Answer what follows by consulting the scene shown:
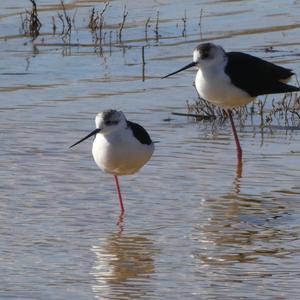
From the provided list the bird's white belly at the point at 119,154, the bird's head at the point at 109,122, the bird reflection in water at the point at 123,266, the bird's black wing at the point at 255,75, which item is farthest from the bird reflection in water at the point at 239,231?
the bird's black wing at the point at 255,75

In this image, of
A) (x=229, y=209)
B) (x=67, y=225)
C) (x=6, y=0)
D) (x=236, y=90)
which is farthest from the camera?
(x=6, y=0)

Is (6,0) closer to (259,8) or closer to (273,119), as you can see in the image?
(259,8)

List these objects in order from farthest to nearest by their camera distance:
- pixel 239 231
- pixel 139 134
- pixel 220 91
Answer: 1. pixel 220 91
2. pixel 139 134
3. pixel 239 231

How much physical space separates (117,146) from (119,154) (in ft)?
0.17

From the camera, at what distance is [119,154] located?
703 centimetres

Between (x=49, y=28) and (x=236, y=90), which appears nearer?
(x=236, y=90)

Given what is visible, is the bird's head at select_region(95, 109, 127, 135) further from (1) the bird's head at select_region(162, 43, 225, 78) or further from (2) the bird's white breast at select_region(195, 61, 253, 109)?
(1) the bird's head at select_region(162, 43, 225, 78)

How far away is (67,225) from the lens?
6508 millimetres

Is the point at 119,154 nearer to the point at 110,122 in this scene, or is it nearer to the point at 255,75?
the point at 110,122

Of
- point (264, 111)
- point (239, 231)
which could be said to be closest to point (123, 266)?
point (239, 231)

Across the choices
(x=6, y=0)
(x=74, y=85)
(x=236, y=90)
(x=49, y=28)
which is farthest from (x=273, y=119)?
(x=6, y=0)

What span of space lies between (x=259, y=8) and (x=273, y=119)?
510 cm

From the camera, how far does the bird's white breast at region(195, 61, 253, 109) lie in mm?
8938

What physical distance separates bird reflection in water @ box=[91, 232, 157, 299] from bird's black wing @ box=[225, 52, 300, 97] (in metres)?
2.94
